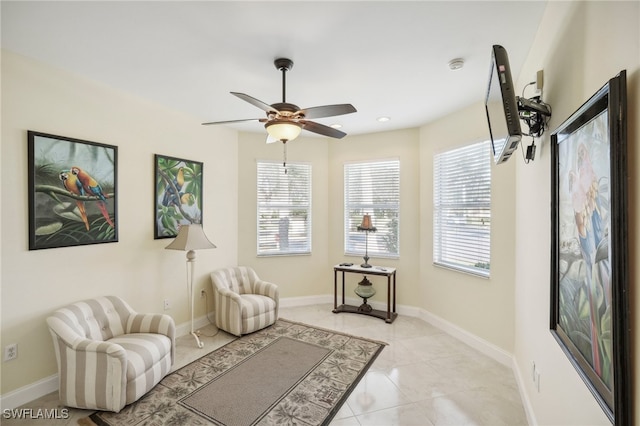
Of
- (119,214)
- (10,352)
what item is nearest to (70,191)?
(119,214)

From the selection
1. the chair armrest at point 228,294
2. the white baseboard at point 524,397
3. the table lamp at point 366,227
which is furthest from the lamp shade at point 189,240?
the white baseboard at point 524,397

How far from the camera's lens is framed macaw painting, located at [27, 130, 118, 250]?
2420mm

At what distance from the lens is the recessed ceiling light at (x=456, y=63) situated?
2373 mm

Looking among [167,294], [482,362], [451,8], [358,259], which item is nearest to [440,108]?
[451,8]

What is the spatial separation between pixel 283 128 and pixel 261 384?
225 cm

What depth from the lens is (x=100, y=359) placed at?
217cm

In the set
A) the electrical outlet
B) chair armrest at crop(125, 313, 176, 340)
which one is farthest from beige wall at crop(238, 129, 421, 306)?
the electrical outlet

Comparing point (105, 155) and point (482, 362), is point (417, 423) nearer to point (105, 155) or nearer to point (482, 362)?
point (482, 362)

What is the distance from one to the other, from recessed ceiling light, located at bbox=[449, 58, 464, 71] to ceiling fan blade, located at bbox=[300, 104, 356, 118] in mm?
1027

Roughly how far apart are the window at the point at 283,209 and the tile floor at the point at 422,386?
1578mm

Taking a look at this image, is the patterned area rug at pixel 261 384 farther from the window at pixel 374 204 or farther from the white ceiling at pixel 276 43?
the white ceiling at pixel 276 43

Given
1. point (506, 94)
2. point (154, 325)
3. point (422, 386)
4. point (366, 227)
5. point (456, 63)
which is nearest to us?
point (506, 94)

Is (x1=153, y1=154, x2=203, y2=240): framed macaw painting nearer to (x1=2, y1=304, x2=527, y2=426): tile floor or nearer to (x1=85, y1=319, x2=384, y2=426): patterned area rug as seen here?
(x1=2, y1=304, x2=527, y2=426): tile floor

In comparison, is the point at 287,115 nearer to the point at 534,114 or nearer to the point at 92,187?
the point at 534,114
